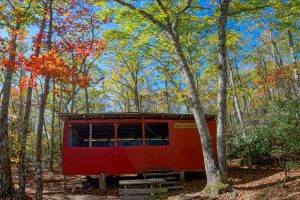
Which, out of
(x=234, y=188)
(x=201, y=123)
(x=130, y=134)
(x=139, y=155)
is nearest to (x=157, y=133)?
(x=130, y=134)

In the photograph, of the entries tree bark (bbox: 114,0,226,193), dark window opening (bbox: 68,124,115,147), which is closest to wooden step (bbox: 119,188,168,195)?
tree bark (bbox: 114,0,226,193)

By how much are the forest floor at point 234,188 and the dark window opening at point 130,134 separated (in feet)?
9.44

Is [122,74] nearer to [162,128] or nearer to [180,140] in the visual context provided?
[162,128]

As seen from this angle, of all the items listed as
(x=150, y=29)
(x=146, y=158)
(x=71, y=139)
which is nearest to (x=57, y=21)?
(x=150, y=29)

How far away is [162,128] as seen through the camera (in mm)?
16656

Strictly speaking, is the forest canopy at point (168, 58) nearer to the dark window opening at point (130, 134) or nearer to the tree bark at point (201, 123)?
the tree bark at point (201, 123)

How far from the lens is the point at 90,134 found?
44.4 feet

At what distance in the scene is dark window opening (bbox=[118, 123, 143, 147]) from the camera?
16.2 meters

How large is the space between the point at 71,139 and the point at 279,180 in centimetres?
960

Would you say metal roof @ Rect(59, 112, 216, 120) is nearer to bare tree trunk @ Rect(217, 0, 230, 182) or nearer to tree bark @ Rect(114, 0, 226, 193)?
tree bark @ Rect(114, 0, 226, 193)

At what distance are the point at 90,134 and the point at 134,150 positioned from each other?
2235 millimetres

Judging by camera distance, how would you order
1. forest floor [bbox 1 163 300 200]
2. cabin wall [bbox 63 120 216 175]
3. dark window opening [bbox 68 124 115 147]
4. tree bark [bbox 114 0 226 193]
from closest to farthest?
forest floor [bbox 1 163 300 200]
tree bark [bbox 114 0 226 193]
cabin wall [bbox 63 120 216 175]
dark window opening [bbox 68 124 115 147]

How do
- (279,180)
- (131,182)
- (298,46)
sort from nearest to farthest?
(279,180) → (131,182) → (298,46)

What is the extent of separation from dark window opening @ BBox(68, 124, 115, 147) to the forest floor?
2190mm
